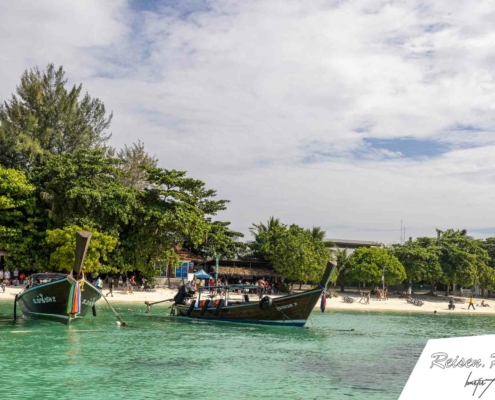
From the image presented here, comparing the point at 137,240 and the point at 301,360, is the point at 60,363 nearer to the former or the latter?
the point at 301,360

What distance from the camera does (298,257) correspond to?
4672 cm

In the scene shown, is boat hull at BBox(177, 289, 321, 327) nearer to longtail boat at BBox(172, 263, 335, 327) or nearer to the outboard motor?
longtail boat at BBox(172, 263, 335, 327)

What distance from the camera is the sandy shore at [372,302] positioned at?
3748cm

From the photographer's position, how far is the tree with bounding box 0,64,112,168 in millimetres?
41500

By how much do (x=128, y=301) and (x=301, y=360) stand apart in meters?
22.3

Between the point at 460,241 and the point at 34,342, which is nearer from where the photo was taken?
the point at 34,342

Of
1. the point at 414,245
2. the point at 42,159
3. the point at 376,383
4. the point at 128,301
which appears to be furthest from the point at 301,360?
the point at 414,245

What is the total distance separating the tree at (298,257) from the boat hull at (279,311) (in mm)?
20710

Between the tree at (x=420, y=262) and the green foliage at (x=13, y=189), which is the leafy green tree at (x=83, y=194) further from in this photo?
the tree at (x=420, y=262)

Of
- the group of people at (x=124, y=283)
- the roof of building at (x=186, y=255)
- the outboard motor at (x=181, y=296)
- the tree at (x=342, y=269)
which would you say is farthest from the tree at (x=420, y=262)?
the outboard motor at (x=181, y=296)

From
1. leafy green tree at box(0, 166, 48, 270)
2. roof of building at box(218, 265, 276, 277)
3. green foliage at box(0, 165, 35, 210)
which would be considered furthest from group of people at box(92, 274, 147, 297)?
roof of building at box(218, 265, 276, 277)

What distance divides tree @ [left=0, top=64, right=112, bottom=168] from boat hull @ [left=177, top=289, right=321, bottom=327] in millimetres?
23657

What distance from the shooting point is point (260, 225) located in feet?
194

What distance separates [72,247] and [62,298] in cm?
1478
